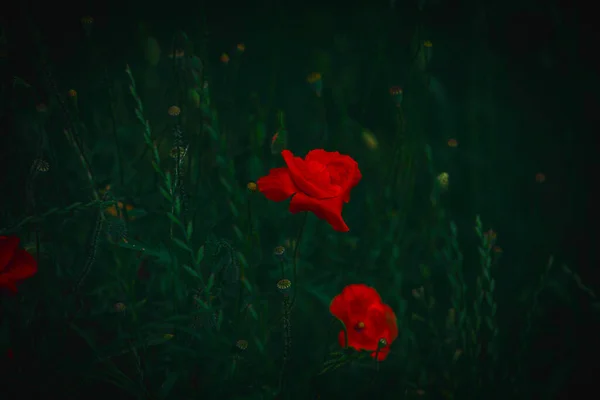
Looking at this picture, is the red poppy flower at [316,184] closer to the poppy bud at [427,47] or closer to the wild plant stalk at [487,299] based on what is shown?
the wild plant stalk at [487,299]

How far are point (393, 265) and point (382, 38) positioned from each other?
63 cm

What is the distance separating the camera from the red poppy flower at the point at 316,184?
886 millimetres

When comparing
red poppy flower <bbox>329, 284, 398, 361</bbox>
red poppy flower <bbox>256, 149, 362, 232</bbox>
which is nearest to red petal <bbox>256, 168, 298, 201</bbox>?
red poppy flower <bbox>256, 149, 362, 232</bbox>

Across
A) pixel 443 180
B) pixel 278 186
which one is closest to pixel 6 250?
pixel 278 186

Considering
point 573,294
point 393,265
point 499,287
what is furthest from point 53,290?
point 573,294

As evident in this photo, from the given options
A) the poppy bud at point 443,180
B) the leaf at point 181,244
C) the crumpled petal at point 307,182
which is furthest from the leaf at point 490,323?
the leaf at point 181,244

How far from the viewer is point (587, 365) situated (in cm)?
117

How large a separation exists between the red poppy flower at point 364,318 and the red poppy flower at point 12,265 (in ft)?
1.67

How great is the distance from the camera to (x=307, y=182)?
2.90ft

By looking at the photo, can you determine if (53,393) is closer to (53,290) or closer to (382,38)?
(53,290)

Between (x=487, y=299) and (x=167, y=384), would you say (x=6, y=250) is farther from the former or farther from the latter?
(x=487, y=299)

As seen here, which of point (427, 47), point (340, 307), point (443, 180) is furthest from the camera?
point (427, 47)

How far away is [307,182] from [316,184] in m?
0.02

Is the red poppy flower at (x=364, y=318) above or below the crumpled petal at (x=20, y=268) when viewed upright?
below
